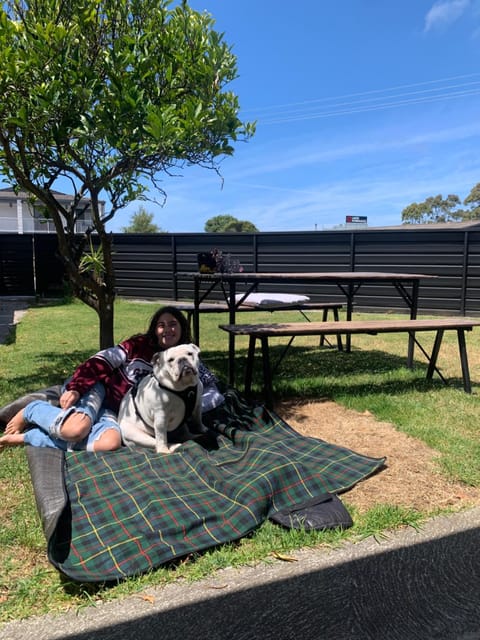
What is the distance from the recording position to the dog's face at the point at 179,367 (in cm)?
296

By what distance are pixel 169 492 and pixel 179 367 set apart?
716mm

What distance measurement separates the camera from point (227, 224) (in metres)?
84.2

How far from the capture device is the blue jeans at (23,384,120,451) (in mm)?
3141

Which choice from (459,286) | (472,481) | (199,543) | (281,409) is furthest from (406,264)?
(199,543)

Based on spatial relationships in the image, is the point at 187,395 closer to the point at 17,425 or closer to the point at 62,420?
the point at 62,420

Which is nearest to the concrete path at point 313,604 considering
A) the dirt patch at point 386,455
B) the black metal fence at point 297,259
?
the dirt patch at point 386,455

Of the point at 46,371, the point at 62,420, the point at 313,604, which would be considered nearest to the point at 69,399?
the point at 62,420

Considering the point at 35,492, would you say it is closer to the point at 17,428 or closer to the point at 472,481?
the point at 17,428

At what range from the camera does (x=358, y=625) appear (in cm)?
178

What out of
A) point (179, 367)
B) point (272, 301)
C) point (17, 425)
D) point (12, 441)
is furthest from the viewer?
point (272, 301)

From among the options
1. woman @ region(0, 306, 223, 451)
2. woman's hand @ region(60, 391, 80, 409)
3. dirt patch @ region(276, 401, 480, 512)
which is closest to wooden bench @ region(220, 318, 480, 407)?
dirt patch @ region(276, 401, 480, 512)

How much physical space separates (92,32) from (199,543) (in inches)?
137

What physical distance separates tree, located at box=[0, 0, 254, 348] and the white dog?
1353 mm

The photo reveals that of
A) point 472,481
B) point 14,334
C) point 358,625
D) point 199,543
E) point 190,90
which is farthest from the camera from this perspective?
point 14,334
